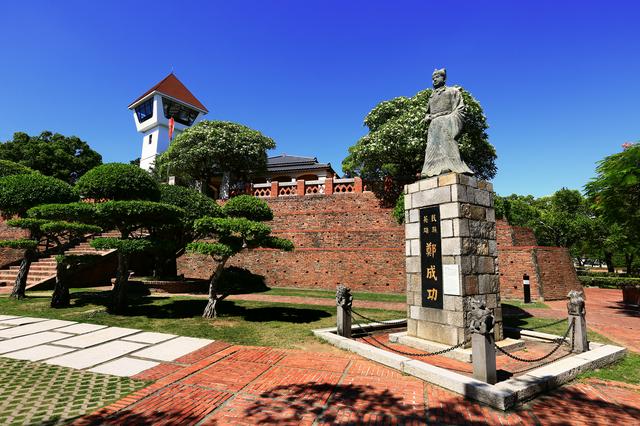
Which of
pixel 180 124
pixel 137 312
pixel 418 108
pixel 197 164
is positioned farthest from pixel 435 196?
pixel 180 124

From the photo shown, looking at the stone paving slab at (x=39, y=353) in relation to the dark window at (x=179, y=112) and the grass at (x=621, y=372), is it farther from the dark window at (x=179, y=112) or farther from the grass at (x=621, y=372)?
the dark window at (x=179, y=112)

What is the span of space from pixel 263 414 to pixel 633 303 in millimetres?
18798

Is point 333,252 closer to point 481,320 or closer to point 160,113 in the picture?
point 481,320

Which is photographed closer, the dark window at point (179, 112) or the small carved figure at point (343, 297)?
the small carved figure at point (343, 297)

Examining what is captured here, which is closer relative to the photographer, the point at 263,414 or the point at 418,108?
the point at 263,414

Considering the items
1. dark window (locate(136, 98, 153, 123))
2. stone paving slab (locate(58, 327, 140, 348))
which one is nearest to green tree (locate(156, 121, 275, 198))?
dark window (locate(136, 98, 153, 123))

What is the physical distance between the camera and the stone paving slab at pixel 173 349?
6410 mm

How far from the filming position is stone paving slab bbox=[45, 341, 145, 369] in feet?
19.5

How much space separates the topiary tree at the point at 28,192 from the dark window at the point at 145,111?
33938 millimetres

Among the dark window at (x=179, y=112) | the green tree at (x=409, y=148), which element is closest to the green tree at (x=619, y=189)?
the green tree at (x=409, y=148)

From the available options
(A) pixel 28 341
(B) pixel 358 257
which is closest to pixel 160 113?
(B) pixel 358 257

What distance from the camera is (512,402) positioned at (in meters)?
4.47

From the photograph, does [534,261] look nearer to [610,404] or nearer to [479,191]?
[479,191]

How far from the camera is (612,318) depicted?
11.8 metres
